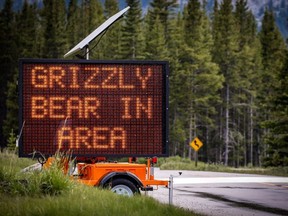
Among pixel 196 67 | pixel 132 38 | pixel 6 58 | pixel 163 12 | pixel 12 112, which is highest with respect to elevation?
pixel 163 12

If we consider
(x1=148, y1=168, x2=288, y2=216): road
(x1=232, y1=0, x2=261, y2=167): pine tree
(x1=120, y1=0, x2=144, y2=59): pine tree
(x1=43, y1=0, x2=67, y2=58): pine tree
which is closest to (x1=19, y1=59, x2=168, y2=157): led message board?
(x1=148, y1=168, x2=288, y2=216): road

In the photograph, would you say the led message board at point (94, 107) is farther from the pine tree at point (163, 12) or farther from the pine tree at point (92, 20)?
the pine tree at point (92, 20)

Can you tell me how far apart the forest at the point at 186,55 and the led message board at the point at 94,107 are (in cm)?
4297

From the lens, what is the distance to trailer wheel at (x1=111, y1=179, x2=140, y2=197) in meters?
12.7

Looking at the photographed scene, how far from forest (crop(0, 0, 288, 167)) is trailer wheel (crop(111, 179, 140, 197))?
141 ft

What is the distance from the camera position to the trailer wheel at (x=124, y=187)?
1267 centimetres

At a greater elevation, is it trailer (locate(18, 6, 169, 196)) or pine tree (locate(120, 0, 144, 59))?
pine tree (locate(120, 0, 144, 59))

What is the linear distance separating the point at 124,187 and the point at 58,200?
10.5ft

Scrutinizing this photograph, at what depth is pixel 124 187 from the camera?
1273 cm

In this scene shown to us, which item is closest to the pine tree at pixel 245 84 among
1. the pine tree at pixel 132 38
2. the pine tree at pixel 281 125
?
the pine tree at pixel 132 38

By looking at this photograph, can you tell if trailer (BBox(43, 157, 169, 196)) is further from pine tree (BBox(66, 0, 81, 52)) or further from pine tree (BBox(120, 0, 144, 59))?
pine tree (BBox(66, 0, 81, 52))

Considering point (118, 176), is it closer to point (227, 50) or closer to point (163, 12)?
point (163, 12)

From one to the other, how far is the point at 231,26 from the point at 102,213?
67.2m

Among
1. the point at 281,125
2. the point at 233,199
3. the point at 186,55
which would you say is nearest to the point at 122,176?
the point at 233,199
